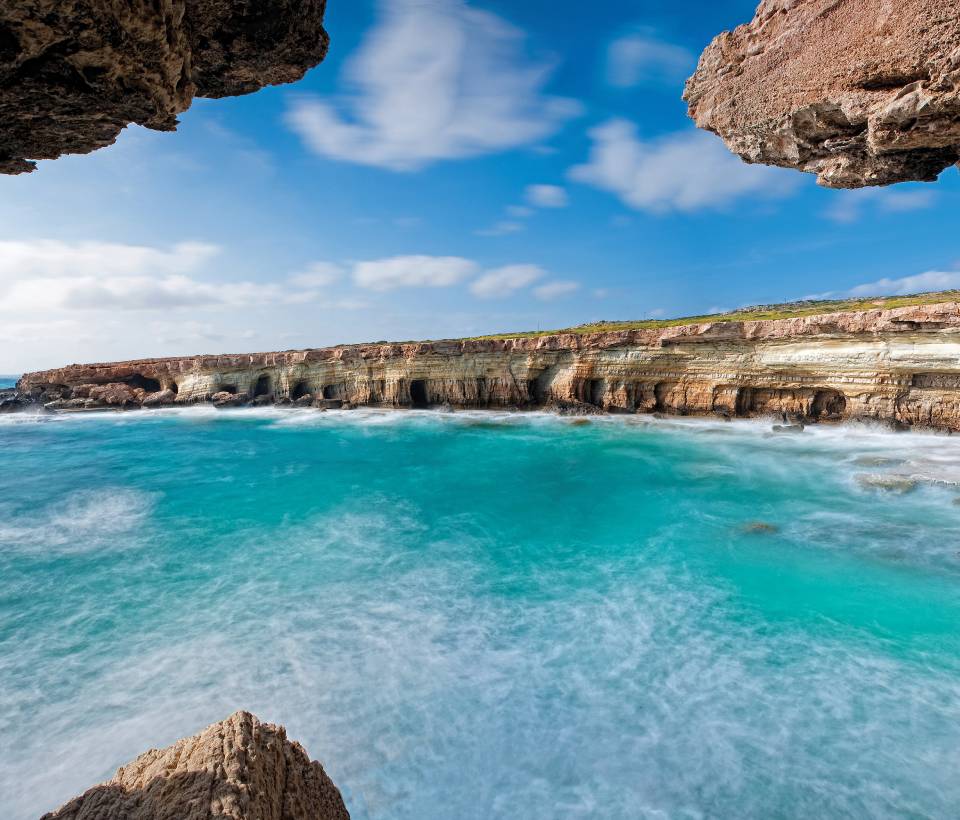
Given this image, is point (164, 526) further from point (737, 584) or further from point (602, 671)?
point (737, 584)

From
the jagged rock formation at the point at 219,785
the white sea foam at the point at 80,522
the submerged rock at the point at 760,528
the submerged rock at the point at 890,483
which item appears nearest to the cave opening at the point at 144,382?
the white sea foam at the point at 80,522

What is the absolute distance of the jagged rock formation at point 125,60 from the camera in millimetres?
2602

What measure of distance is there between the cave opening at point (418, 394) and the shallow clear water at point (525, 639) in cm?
2188

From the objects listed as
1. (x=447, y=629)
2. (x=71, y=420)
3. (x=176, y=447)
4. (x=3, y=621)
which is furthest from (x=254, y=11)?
(x=71, y=420)

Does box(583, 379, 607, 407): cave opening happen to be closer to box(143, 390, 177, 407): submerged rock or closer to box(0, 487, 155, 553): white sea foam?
box(0, 487, 155, 553): white sea foam

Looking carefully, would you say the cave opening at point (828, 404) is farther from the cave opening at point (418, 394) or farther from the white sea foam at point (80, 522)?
the white sea foam at point (80, 522)

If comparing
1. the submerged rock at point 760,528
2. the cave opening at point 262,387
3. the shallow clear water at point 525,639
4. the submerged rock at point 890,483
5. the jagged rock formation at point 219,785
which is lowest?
the shallow clear water at point 525,639

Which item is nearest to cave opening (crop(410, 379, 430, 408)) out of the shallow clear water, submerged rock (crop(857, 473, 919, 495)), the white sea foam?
the shallow clear water

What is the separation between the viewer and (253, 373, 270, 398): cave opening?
48469 mm

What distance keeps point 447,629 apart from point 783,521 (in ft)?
35.7

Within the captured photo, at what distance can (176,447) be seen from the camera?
2920 centimetres

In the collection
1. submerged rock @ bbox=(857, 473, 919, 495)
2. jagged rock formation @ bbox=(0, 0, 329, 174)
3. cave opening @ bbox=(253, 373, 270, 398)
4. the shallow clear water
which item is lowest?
the shallow clear water

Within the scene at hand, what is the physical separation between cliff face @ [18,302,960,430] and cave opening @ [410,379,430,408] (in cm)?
11

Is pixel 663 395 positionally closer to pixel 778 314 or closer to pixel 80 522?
pixel 778 314
